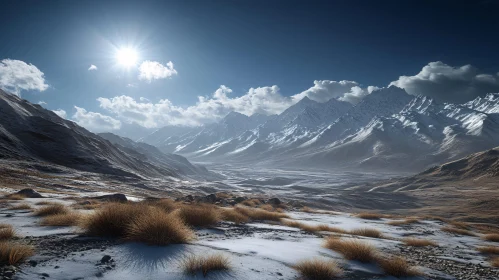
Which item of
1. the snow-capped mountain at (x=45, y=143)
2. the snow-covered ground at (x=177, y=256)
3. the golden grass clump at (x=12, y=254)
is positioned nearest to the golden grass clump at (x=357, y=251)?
the snow-covered ground at (x=177, y=256)

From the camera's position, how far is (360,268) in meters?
6.43

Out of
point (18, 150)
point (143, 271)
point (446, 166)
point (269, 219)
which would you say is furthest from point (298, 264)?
point (446, 166)

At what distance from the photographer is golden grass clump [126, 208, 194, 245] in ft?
20.1

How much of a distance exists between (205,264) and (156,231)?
1.85m

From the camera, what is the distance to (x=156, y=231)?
245 inches

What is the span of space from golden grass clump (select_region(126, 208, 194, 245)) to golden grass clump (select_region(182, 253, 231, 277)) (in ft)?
3.92

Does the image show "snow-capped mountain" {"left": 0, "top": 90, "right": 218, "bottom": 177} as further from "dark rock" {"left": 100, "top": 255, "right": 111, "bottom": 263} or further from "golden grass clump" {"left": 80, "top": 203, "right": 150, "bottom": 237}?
"dark rock" {"left": 100, "top": 255, "right": 111, "bottom": 263}

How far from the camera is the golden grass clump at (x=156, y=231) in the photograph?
6.12m

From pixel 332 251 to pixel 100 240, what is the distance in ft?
20.0

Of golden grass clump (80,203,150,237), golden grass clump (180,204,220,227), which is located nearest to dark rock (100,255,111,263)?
golden grass clump (80,203,150,237)

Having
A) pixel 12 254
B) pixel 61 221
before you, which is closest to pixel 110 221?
pixel 61 221

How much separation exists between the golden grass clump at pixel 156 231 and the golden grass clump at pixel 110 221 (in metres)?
0.29

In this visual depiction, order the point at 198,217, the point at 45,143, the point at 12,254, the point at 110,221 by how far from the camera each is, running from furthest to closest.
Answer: the point at 45,143 < the point at 198,217 < the point at 110,221 < the point at 12,254

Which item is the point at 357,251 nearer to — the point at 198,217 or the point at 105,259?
the point at 198,217
